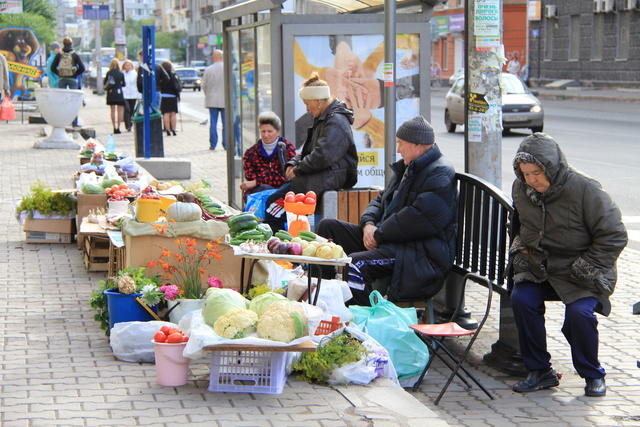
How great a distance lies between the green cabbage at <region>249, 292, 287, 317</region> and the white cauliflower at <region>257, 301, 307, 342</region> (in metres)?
0.20

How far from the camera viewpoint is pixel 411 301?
7066mm

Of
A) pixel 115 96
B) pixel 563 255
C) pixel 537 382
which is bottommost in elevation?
pixel 537 382

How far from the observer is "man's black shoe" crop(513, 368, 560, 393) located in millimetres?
6203

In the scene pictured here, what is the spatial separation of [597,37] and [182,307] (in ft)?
150

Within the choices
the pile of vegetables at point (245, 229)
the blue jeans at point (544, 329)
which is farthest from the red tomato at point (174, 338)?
the blue jeans at point (544, 329)

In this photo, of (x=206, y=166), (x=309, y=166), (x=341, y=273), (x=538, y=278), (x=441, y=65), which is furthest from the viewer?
(x=441, y=65)

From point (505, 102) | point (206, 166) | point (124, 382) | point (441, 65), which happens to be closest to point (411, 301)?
point (124, 382)

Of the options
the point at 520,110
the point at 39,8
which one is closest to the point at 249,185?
the point at 520,110

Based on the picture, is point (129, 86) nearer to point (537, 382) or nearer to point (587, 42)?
point (537, 382)

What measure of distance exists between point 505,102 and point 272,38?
47.9ft

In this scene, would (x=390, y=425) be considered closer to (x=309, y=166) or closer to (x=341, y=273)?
(x=341, y=273)

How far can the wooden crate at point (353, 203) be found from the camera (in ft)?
28.7

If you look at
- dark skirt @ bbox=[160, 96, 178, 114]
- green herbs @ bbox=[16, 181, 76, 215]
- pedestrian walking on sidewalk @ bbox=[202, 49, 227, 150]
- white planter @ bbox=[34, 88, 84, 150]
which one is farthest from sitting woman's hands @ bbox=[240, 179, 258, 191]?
dark skirt @ bbox=[160, 96, 178, 114]

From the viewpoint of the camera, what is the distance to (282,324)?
557 centimetres
